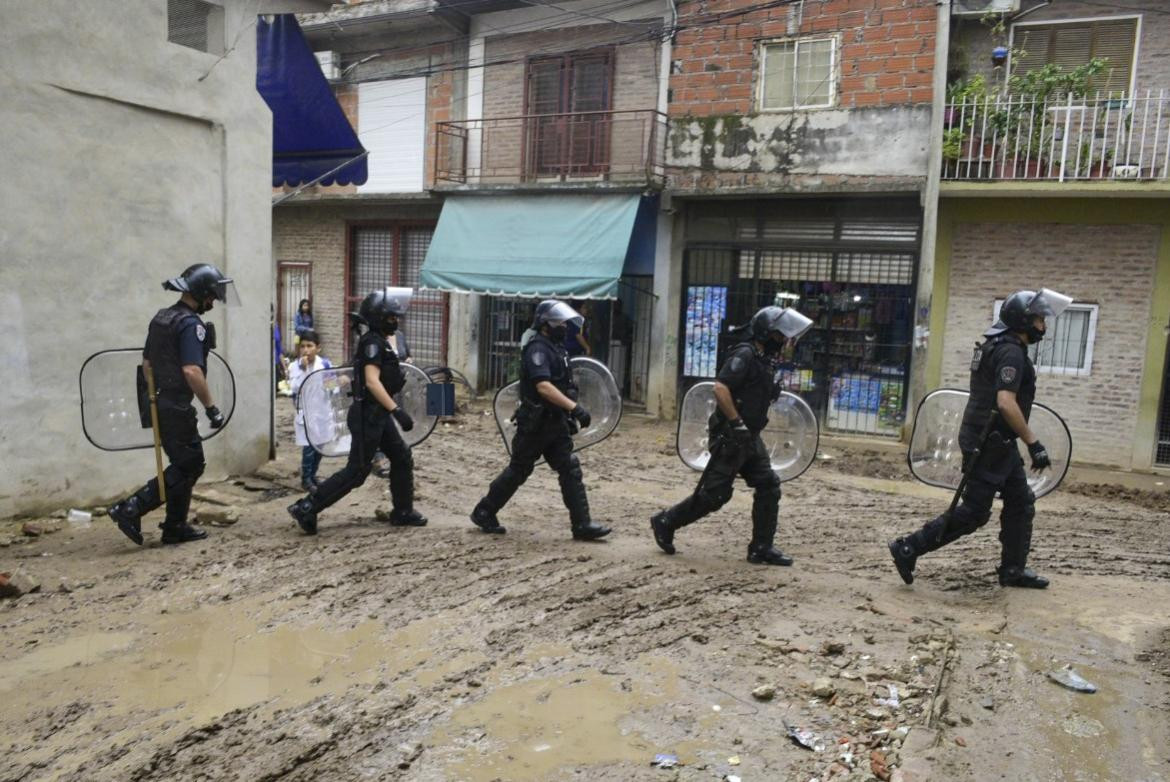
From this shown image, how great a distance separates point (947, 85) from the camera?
11.3 m

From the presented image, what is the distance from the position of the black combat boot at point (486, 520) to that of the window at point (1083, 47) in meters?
9.11

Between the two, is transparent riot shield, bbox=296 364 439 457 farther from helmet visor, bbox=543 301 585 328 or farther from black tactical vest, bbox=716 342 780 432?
black tactical vest, bbox=716 342 780 432

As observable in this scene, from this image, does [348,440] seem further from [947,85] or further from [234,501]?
[947,85]

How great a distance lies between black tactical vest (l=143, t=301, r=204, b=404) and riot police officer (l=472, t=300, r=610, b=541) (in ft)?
6.77

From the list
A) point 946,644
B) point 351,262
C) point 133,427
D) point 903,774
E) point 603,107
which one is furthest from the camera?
point 351,262

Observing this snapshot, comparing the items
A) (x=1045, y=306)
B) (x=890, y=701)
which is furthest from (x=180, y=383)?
(x=1045, y=306)

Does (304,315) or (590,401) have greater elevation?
(304,315)

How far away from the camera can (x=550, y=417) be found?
19.7 ft

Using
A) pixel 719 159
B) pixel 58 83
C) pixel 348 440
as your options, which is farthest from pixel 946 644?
pixel 719 159

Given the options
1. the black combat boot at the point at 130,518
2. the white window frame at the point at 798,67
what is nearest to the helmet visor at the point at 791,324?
the black combat boot at the point at 130,518

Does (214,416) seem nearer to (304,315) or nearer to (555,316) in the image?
(555,316)

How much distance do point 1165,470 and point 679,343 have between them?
6.27m

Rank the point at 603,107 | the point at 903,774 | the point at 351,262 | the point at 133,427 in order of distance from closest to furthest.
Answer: the point at 903,774 → the point at 133,427 → the point at 603,107 → the point at 351,262

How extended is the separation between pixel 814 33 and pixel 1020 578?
8.59 metres
